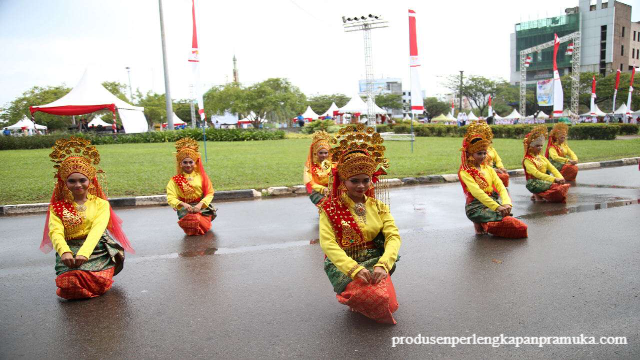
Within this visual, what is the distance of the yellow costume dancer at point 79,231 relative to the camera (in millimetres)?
4469

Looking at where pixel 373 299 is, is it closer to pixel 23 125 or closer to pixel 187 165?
pixel 187 165

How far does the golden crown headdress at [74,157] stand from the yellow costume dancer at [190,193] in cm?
204

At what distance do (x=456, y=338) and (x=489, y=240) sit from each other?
10.4ft

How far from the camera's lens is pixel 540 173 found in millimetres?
8602

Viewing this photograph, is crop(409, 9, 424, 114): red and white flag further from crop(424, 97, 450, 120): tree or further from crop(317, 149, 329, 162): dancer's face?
crop(424, 97, 450, 120): tree

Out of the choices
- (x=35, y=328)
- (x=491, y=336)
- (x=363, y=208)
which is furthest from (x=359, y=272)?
(x=35, y=328)

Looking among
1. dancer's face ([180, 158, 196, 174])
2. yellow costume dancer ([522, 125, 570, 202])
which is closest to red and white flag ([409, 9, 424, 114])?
yellow costume dancer ([522, 125, 570, 202])

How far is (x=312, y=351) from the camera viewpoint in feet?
11.0

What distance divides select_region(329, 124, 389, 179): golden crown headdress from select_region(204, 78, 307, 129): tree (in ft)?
149

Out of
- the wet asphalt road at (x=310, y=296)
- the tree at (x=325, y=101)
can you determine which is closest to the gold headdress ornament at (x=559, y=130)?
the wet asphalt road at (x=310, y=296)

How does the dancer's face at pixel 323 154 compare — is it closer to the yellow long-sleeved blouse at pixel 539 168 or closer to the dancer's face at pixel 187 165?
the dancer's face at pixel 187 165

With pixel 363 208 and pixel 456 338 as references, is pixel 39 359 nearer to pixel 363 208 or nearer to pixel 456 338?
pixel 363 208

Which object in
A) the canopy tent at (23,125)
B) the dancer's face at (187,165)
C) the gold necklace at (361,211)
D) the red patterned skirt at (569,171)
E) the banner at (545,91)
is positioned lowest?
the red patterned skirt at (569,171)

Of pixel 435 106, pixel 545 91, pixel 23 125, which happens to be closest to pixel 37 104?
A: pixel 23 125
